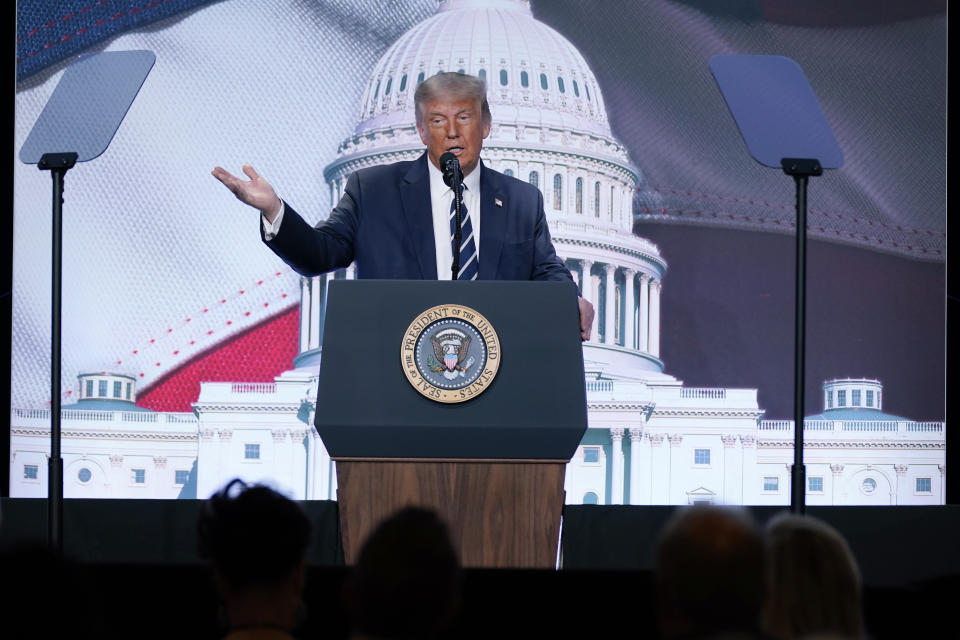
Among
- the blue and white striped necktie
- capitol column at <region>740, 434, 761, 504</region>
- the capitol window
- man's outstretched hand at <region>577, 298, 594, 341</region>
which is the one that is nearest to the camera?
man's outstretched hand at <region>577, 298, 594, 341</region>

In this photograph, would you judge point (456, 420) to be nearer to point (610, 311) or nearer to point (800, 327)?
point (800, 327)

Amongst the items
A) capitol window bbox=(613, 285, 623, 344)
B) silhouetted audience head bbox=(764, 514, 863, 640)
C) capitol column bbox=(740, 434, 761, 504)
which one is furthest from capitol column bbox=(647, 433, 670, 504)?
silhouetted audience head bbox=(764, 514, 863, 640)

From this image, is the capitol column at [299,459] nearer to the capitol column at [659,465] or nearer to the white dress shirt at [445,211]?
the capitol column at [659,465]

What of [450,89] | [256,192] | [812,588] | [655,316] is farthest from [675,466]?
[812,588]

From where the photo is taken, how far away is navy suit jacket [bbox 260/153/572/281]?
4531 millimetres

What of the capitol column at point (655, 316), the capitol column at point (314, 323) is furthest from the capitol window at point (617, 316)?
the capitol column at point (314, 323)

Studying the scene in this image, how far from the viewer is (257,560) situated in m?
2.36

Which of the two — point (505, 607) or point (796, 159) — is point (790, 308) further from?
point (505, 607)

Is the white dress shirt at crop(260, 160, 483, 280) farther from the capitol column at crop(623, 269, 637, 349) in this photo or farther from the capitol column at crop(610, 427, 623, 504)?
the capitol column at crop(623, 269, 637, 349)

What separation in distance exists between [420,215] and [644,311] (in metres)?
6.70

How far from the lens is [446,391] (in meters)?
3.80

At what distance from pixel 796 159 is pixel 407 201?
4.71 ft

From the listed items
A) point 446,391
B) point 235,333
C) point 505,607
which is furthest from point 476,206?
point 235,333

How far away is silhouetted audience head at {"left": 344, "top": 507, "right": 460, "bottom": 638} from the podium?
5.70ft
